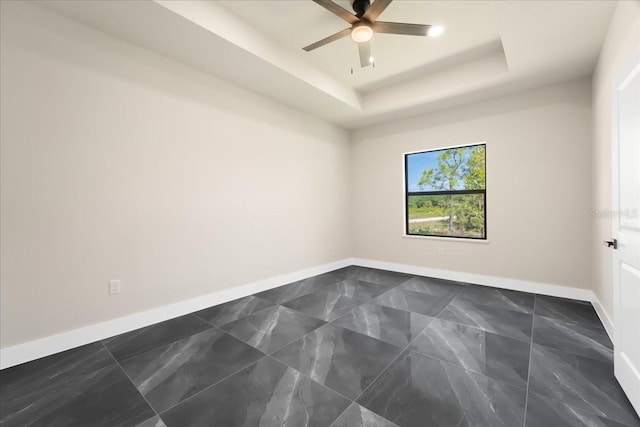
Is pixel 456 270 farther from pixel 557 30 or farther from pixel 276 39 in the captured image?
pixel 276 39

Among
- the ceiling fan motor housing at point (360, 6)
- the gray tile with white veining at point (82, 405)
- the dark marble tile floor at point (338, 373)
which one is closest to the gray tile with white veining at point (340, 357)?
the dark marble tile floor at point (338, 373)

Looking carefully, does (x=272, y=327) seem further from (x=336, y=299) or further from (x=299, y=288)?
(x=299, y=288)

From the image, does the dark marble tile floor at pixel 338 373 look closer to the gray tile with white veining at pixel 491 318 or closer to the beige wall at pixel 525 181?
the gray tile with white veining at pixel 491 318

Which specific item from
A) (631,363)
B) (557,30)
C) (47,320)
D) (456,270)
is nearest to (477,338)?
A: (631,363)

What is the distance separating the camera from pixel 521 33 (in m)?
2.44

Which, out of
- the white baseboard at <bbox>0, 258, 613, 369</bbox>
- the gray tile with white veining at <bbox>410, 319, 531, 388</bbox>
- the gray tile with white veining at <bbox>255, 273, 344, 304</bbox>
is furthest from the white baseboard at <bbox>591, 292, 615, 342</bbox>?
the gray tile with white veining at <bbox>255, 273, 344, 304</bbox>

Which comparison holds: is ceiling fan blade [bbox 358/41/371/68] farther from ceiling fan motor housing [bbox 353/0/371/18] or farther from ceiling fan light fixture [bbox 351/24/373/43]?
ceiling fan motor housing [bbox 353/0/371/18]

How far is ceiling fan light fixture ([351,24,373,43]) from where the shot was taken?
2374 millimetres

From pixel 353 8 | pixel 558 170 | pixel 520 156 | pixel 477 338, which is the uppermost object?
pixel 353 8

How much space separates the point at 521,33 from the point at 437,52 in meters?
0.93

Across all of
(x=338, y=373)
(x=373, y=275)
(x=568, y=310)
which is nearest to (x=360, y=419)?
(x=338, y=373)

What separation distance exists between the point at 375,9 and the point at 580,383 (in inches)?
119

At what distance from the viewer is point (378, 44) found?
306cm

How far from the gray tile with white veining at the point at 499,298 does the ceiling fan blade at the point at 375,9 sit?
316 centimetres
